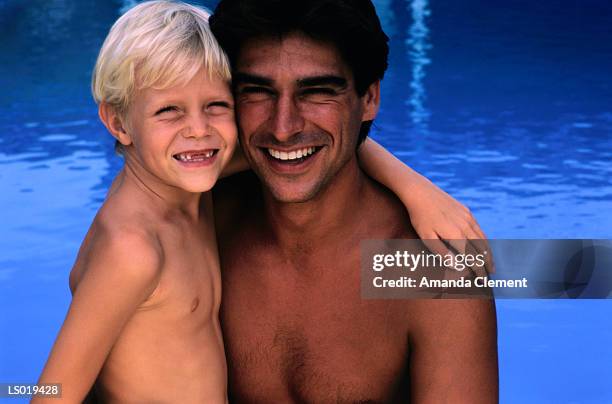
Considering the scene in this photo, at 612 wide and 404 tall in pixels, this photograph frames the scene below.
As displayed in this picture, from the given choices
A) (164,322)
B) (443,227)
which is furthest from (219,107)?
(443,227)

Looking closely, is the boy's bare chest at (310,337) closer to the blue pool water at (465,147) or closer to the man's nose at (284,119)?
the man's nose at (284,119)

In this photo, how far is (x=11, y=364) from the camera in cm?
495

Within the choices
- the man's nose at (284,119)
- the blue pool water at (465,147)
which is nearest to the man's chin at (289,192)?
the man's nose at (284,119)

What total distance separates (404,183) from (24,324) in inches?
135

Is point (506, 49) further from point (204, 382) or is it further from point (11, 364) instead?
point (204, 382)

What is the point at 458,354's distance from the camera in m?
2.39

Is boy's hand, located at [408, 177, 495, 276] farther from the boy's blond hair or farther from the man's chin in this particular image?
the boy's blond hair

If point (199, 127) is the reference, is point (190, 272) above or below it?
below

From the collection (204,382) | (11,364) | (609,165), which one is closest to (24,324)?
(11,364)

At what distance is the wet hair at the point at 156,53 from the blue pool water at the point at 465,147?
116 inches

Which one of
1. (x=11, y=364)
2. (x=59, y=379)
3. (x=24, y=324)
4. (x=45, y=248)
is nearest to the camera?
(x=59, y=379)

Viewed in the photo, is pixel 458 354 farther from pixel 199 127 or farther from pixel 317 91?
pixel 199 127

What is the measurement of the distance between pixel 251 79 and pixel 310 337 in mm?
762

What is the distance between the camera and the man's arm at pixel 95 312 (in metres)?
2.16
